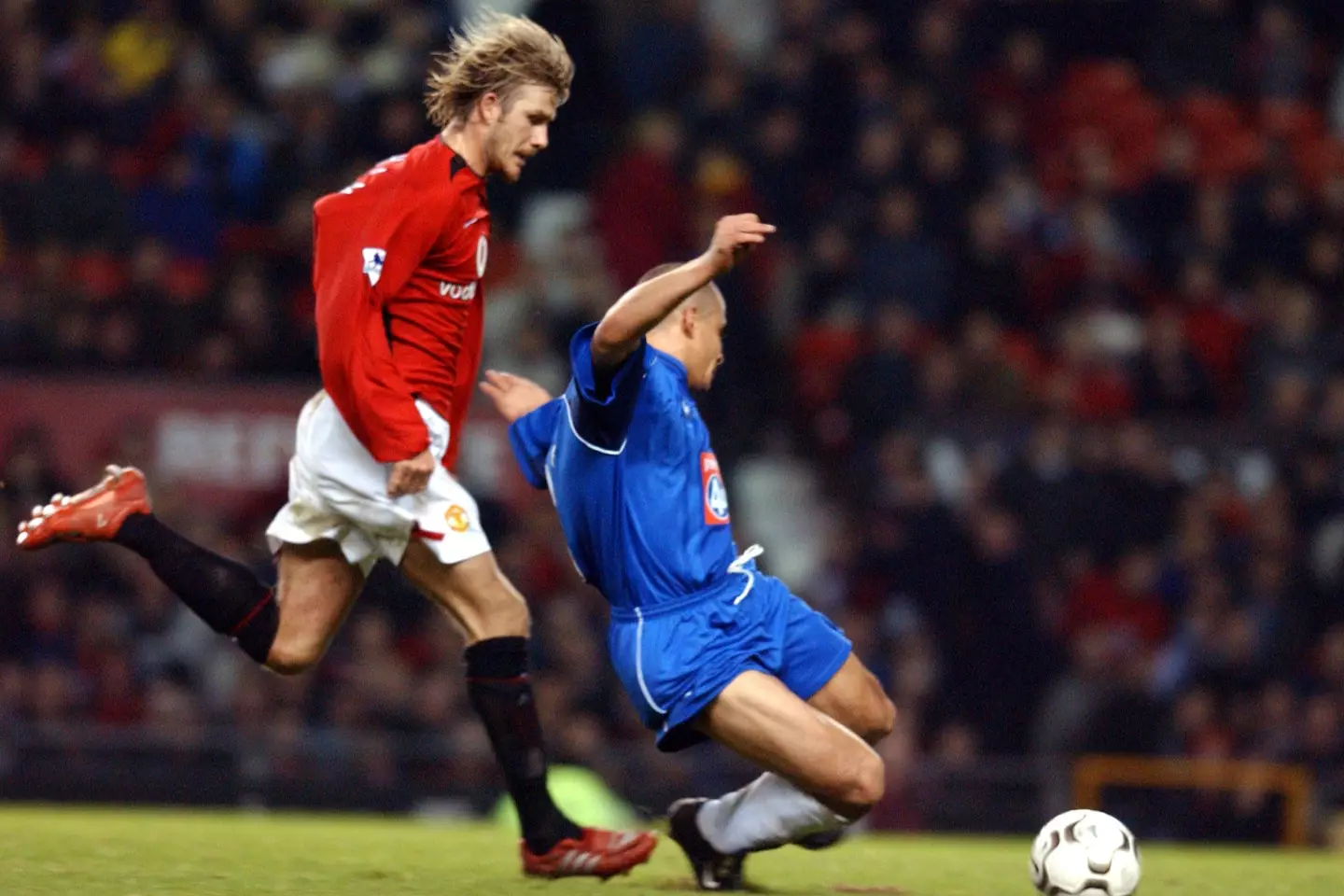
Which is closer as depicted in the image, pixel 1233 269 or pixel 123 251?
pixel 123 251

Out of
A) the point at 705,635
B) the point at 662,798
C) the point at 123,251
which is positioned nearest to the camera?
the point at 705,635

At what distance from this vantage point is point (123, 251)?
37.8 feet

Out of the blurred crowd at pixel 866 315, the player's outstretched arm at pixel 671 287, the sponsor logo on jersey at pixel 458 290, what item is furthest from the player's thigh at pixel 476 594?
the blurred crowd at pixel 866 315

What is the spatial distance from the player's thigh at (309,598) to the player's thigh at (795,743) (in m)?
1.19

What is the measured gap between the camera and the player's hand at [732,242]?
4715 millimetres

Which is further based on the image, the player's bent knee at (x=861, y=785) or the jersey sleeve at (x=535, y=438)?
the jersey sleeve at (x=535, y=438)

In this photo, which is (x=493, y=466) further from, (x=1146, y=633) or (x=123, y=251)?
(x=1146, y=633)

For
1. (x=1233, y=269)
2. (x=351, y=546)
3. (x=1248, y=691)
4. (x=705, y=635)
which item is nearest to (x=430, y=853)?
(x=351, y=546)

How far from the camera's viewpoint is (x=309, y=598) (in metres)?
5.74

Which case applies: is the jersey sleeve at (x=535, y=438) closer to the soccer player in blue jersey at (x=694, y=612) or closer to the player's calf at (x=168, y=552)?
the soccer player in blue jersey at (x=694, y=612)

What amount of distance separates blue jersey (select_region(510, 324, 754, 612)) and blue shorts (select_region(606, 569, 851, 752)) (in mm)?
44

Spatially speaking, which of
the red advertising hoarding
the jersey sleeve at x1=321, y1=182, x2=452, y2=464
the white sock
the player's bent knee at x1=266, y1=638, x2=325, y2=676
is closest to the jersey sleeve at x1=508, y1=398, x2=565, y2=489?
the jersey sleeve at x1=321, y1=182, x2=452, y2=464

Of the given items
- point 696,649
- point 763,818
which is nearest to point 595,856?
point 763,818

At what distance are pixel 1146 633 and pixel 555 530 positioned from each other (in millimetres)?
3181
